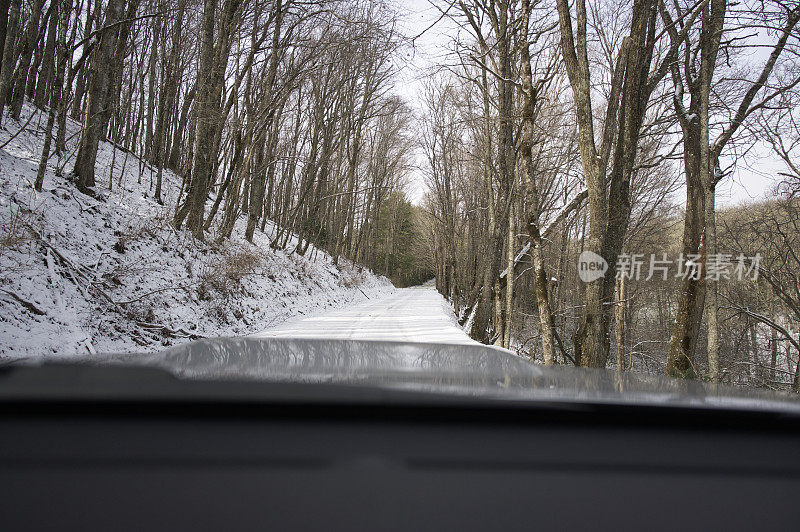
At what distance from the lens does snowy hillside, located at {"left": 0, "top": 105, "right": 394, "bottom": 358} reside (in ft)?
18.5

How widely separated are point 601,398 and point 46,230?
30.2 feet

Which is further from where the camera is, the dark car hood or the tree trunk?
the tree trunk

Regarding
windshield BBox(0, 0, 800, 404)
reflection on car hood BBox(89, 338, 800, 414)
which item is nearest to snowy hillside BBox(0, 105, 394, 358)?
windshield BBox(0, 0, 800, 404)

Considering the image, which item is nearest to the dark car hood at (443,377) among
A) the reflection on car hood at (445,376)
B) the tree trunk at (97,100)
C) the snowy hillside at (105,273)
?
the reflection on car hood at (445,376)

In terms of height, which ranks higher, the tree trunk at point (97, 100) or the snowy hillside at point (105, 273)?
the tree trunk at point (97, 100)

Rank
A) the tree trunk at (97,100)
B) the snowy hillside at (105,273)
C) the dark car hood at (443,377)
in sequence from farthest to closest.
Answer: the tree trunk at (97,100)
the snowy hillside at (105,273)
the dark car hood at (443,377)

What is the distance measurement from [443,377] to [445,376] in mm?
26

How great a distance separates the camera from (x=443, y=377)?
1.44 metres

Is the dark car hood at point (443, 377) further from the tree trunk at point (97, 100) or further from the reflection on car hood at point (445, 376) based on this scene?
the tree trunk at point (97, 100)

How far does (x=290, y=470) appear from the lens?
3.06ft

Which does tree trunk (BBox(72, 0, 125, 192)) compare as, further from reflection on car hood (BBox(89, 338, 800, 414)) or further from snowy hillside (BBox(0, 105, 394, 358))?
reflection on car hood (BBox(89, 338, 800, 414))

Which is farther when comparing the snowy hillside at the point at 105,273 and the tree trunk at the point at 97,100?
the tree trunk at the point at 97,100

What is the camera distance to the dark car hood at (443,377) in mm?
1183

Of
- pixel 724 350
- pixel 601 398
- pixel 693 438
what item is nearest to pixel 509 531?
pixel 601 398
